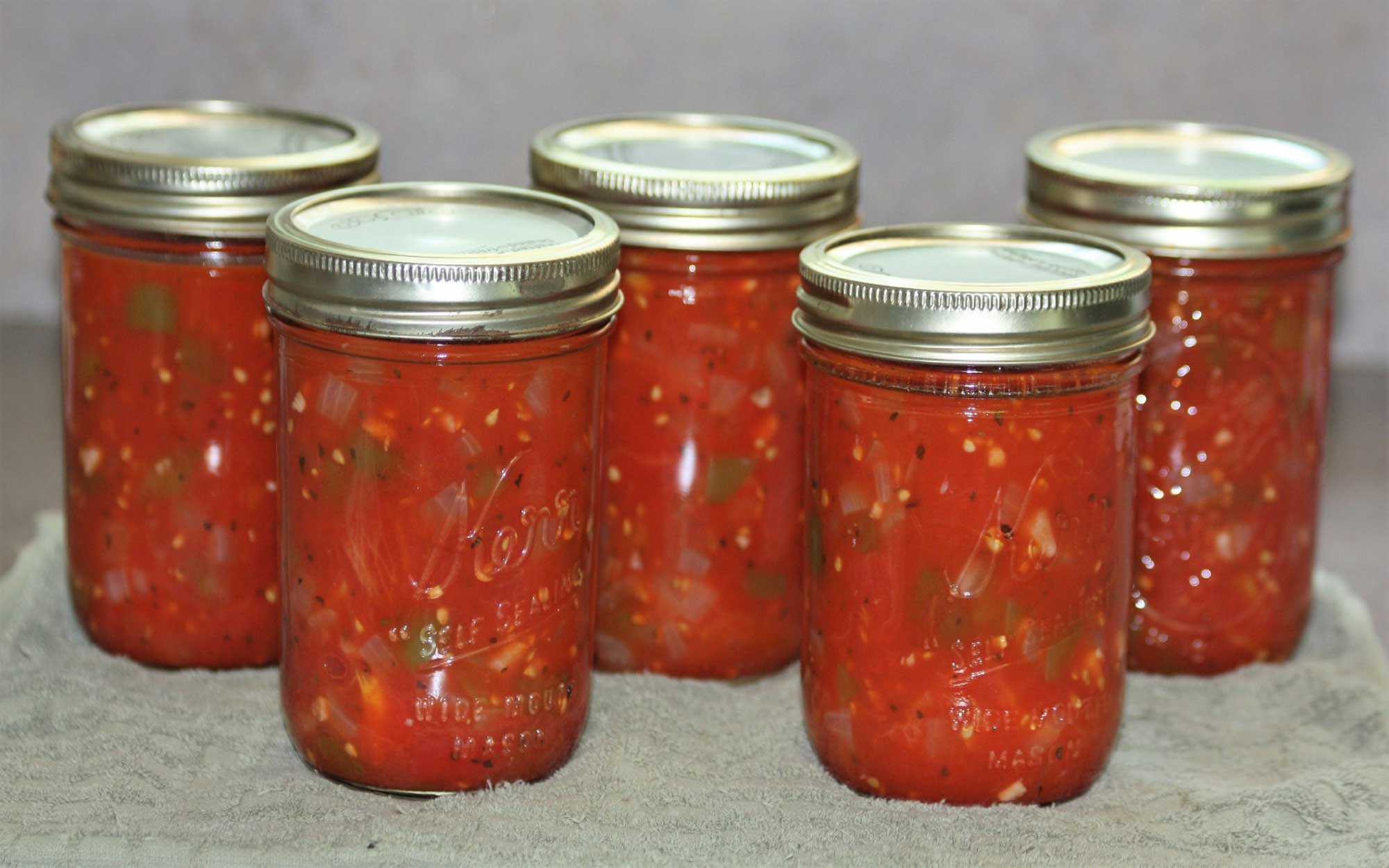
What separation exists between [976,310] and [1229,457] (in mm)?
396

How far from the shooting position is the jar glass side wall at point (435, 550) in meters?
1.17

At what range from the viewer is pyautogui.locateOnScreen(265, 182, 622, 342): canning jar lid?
3.72 ft

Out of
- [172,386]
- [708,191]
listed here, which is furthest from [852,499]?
[172,386]

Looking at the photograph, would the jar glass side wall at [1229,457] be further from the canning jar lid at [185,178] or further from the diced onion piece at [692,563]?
the canning jar lid at [185,178]

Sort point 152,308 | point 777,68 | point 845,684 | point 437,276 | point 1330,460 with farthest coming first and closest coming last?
point 777,68, point 1330,460, point 152,308, point 845,684, point 437,276

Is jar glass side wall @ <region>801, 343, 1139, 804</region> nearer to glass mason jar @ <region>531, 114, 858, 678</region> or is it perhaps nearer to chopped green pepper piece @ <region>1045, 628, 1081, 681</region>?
chopped green pepper piece @ <region>1045, 628, 1081, 681</region>

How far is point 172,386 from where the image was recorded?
1.38 metres

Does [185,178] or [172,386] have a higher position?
[185,178]

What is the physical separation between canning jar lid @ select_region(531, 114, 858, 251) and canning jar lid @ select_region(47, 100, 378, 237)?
171 millimetres

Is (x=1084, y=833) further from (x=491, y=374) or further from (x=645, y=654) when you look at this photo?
(x=491, y=374)

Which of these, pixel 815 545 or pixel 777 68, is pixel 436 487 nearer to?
pixel 815 545

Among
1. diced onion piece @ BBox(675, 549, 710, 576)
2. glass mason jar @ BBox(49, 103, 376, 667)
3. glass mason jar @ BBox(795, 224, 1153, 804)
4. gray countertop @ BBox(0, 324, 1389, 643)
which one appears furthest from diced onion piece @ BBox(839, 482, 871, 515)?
gray countertop @ BBox(0, 324, 1389, 643)

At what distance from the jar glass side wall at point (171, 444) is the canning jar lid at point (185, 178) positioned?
2 centimetres

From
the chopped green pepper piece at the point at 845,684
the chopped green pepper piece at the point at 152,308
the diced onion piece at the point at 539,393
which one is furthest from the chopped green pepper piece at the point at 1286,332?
the chopped green pepper piece at the point at 152,308
